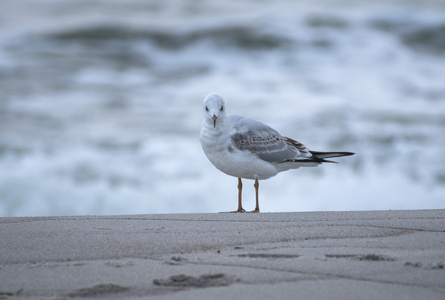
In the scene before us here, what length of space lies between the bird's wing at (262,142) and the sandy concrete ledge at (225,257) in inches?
54.6

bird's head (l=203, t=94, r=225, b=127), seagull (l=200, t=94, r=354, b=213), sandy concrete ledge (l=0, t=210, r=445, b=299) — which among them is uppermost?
bird's head (l=203, t=94, r=225, b=127)

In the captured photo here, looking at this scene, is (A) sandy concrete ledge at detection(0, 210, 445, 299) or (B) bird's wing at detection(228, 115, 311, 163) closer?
(A) sandy concrete ledge at detection(0, 210, 445, 299)

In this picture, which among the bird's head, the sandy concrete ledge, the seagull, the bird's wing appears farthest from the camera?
the bird's wing

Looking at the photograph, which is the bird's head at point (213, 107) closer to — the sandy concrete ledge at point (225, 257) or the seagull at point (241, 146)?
the seagull at point (241, 146)

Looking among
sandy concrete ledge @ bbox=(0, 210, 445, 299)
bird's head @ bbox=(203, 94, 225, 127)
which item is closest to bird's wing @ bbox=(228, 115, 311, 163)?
bird's head @ bbox=(203, 94, 225, 127)

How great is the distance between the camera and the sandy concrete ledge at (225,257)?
234cm

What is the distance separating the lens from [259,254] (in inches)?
118

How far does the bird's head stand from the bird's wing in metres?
0.31

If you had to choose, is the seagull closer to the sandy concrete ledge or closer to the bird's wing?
the bird's wing

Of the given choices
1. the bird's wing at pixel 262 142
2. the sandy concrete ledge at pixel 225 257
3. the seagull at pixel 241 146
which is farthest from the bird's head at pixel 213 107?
the sandy concrete ledge at pixel 225 257

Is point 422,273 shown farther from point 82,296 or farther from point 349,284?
point 82,296

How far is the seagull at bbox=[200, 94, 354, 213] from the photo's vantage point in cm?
554

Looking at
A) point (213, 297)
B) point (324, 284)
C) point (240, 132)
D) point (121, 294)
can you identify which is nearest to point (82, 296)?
point (121, 294)

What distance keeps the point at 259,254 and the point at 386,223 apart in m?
1.40
